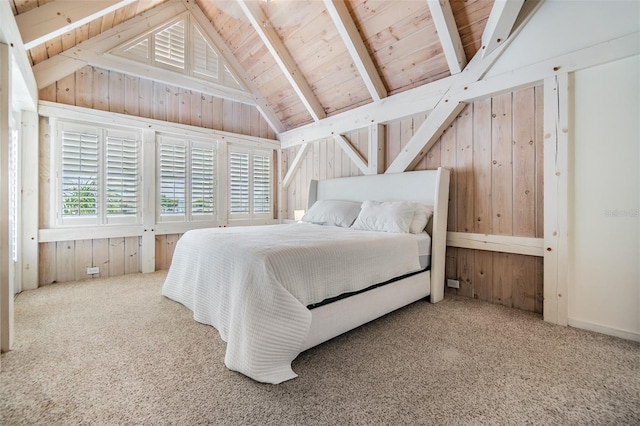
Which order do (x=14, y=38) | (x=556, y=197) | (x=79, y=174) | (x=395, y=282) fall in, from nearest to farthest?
(x=14, y=38)
(x=556, y=197)
(x=395, y=282)
(x=79, y=174)

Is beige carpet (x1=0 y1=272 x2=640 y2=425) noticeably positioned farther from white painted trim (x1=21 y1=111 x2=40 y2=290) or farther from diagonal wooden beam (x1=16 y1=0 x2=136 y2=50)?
diagonal wooden beam (x1=16 y1=0 x2=136 y2=50)

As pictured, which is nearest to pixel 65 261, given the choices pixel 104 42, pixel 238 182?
pixel 238 182

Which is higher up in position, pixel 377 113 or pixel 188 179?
pixel 377 113

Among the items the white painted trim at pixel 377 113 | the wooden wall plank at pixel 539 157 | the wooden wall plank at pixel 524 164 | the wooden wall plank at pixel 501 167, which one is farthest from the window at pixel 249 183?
the wooden wall plank at pixel 539 157

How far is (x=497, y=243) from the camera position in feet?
8.91

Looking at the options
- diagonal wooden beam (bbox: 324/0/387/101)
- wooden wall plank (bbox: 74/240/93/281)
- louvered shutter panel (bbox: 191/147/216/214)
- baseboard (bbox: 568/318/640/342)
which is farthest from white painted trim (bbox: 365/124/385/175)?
wooden wall plank (bbox: 74/240/93/281)

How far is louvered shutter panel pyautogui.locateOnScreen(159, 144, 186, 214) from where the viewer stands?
4.06 meters

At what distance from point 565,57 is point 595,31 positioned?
21 centimetres

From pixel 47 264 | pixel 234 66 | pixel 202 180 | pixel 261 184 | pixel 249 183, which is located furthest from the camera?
pixel 261 184

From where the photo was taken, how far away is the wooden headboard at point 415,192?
111 inches

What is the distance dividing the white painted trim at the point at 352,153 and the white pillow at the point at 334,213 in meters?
0.50

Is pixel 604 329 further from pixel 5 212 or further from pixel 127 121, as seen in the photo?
pixel 127 121

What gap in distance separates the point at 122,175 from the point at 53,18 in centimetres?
174

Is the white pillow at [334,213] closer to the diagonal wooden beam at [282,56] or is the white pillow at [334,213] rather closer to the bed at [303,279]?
the bed at [303,279]
